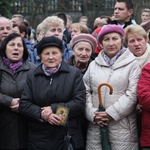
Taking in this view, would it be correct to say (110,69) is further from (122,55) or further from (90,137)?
(90,137)

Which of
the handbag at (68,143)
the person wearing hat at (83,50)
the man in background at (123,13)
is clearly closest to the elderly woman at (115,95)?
the handbag at (68,143)

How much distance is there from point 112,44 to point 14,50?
1239mm

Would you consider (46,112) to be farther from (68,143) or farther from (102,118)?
(102,118)

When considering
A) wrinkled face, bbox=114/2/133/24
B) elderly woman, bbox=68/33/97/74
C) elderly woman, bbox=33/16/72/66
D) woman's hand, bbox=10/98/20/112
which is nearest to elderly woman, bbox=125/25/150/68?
elderly woman, bbox=68/33/97/74

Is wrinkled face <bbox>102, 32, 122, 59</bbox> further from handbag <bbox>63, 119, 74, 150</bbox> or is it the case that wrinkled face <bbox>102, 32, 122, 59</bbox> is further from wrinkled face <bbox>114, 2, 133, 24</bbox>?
wrinkled face <bbox>114, 2, 133, 24</bbox>

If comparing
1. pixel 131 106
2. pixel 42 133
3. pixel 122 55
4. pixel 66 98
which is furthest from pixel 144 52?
pixel 42 133

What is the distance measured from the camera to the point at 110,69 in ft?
17.8

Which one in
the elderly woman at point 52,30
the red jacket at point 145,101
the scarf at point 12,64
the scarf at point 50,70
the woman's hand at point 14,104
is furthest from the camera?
the elderly woman at point 52,30

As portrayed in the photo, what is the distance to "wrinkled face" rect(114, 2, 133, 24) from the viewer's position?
803cm

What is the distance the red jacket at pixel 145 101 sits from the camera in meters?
5.12

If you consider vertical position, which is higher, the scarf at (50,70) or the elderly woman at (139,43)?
the elderly woman at (139,43)

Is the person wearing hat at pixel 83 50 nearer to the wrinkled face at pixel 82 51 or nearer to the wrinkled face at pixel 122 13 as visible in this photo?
the wrinkled face at pixel 82 51

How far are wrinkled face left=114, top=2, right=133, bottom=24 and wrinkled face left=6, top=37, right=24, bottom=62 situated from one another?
8.93 feet

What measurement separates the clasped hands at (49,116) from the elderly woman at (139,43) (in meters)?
1.38
